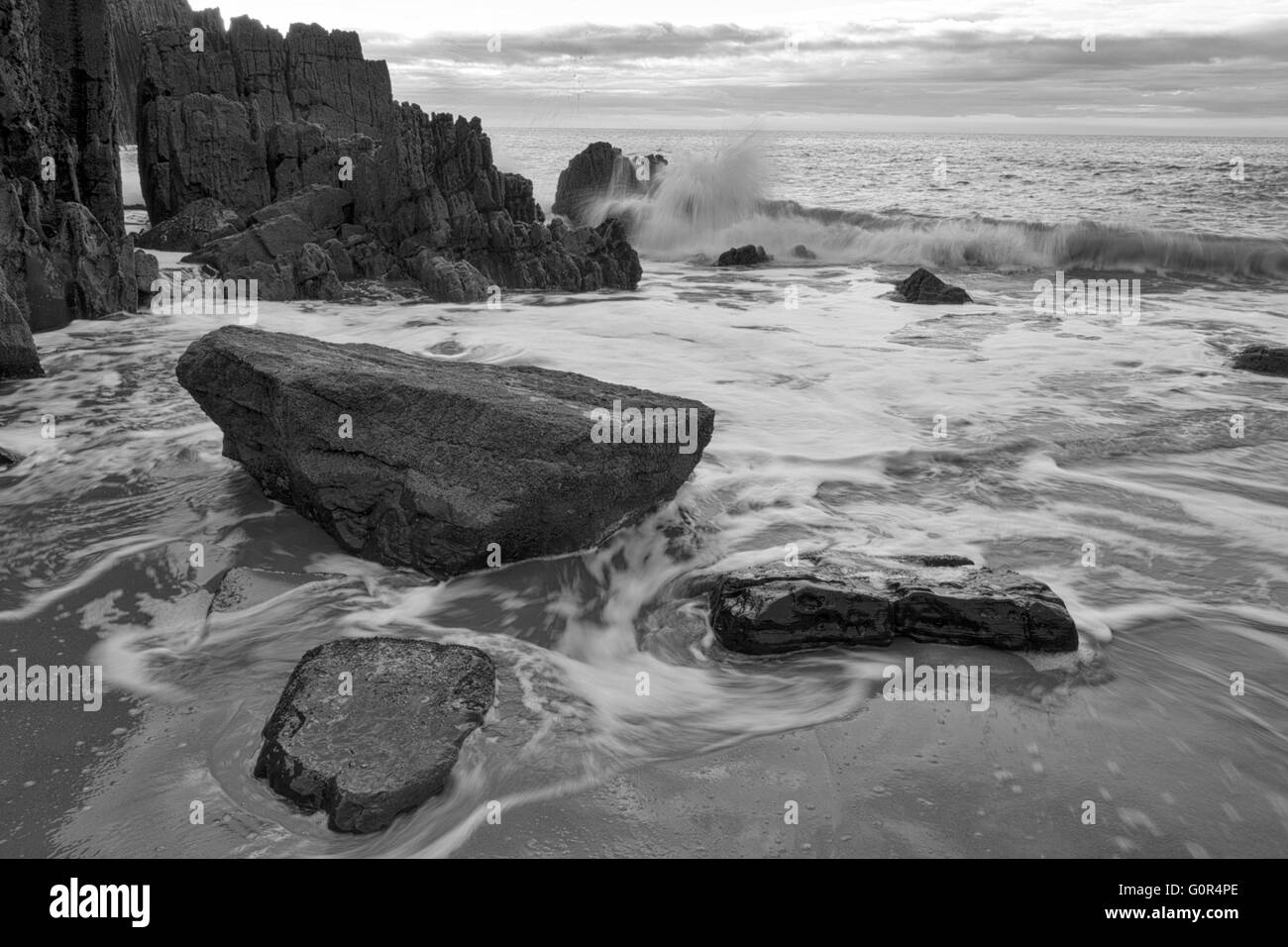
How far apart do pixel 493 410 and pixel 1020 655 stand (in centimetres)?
242

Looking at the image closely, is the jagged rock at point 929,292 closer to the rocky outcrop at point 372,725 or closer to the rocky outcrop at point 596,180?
the rocky outcrop at point 596,180

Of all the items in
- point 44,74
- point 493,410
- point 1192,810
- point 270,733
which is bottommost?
point 1192,810

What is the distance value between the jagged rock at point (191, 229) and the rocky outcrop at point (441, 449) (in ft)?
34.2

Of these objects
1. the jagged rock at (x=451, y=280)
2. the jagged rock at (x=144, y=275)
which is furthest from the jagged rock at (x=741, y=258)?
the jagged rock at (x=144, y=275)

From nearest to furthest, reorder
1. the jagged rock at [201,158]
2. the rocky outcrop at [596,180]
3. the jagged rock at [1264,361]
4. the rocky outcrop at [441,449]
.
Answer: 1. the rocky outcrop at [441,449]
2. the jagged rock at [1264,361]
3. the jagged rock at [201,158]
4. the rocky outcrop at [596,180]

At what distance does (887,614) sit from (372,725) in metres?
1.93

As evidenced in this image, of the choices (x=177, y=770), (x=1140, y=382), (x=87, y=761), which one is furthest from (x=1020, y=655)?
(x=1140, y=382)

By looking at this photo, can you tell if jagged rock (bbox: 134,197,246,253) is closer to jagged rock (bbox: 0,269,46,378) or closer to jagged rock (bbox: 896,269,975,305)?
jagged rock (bbox: 0,269,46,378)

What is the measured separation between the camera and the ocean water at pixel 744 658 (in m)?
2.76

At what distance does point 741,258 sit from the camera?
1741 centimetres

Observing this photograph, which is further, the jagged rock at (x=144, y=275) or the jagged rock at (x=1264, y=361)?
the jagged rock at (x=144, y=275)

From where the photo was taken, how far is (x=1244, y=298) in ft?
44.9

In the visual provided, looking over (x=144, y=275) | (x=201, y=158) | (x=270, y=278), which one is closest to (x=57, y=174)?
(x=144, y=275)

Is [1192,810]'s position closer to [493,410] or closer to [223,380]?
[493,410]
